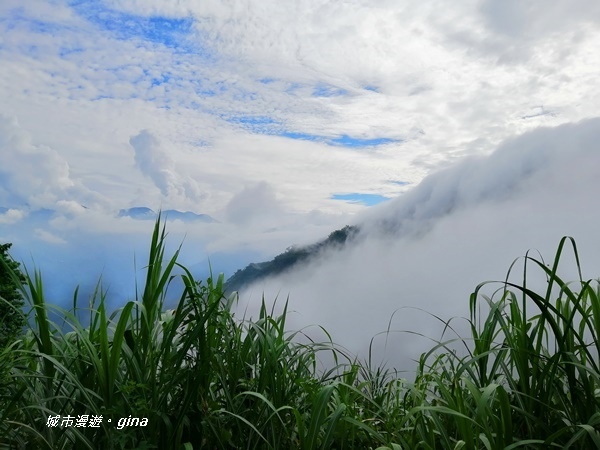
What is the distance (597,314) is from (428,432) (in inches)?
17.5

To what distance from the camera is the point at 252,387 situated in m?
1.47

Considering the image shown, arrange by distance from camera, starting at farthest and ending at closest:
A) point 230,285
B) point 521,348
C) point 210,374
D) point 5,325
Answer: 1. point 5,325
2. point 230,285
3. point 210,374
4. point 521,348

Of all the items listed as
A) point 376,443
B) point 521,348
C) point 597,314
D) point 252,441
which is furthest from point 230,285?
point 597,314

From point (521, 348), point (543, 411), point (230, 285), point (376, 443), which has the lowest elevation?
point (376, 443)

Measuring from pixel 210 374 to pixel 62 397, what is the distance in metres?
0.36

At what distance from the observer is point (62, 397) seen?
4.40 ft

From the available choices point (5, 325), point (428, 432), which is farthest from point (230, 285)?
point (5, 325)

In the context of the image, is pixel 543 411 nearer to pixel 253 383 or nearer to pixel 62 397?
pixel 253 383

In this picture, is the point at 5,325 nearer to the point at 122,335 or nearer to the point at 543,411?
the point at 122,335

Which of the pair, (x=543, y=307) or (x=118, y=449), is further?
(x=118, y=449)

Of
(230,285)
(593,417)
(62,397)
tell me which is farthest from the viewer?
(230,285)

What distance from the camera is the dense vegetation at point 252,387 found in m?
1.19

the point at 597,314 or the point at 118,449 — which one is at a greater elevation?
the point at 597,314

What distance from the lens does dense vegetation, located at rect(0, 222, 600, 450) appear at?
119cm
